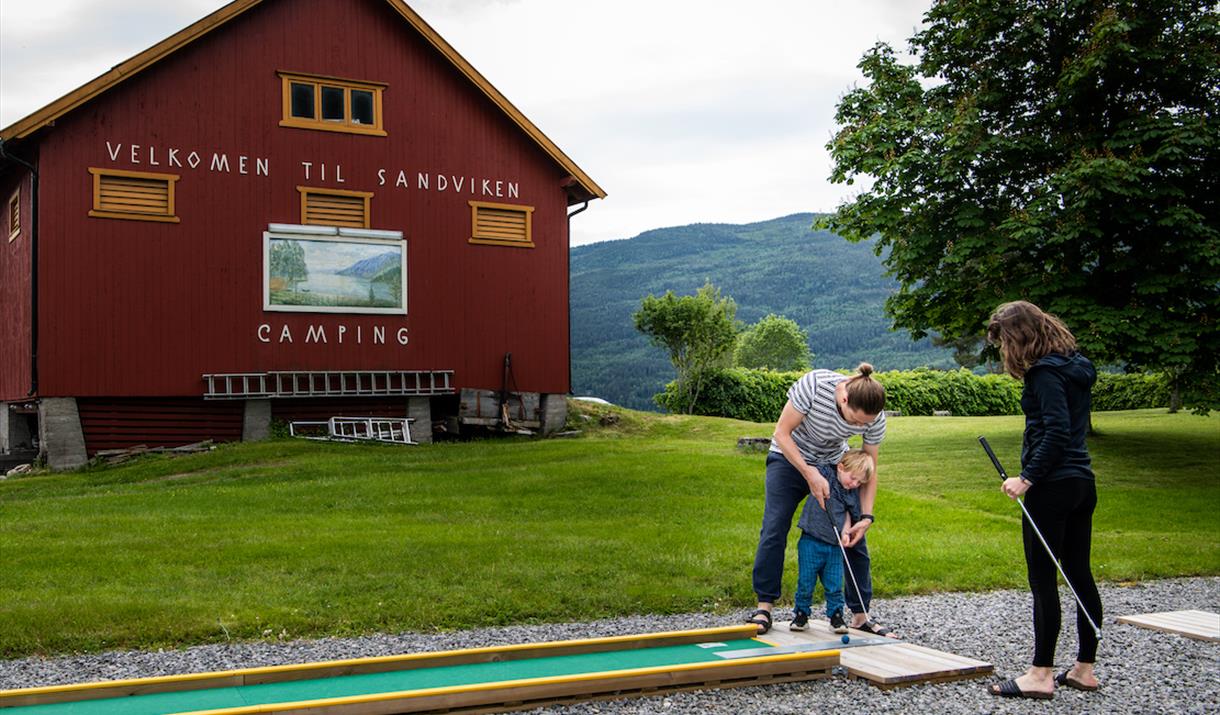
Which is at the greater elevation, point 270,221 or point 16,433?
point 270,221

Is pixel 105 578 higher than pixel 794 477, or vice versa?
pixel 794 477

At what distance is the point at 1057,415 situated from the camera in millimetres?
6164

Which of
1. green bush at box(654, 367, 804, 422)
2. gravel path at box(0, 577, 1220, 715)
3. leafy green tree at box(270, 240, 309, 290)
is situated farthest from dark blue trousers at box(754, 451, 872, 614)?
green bush at box(654, 367, 804, 422)

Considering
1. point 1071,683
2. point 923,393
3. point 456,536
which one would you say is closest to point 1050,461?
point 1071,683

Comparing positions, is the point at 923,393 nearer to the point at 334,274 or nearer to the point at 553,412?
the point at 553,412

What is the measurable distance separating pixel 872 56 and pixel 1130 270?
752cm

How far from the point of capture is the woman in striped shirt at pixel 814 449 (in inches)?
277

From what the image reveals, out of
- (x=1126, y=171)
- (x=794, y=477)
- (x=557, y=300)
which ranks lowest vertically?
(x=794, y=477)

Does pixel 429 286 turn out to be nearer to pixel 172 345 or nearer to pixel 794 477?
pixel 172 345

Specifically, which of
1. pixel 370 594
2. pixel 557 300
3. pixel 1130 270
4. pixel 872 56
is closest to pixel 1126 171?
pixel 1130 270

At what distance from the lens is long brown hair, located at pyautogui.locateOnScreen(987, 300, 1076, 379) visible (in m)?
6.28

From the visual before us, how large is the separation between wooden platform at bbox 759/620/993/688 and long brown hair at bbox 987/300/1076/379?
193cm

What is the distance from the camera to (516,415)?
25.3 m

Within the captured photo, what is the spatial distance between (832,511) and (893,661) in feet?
3.32
